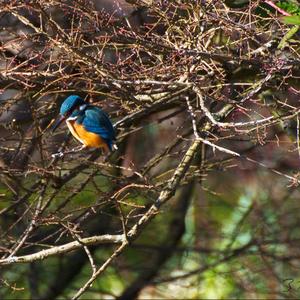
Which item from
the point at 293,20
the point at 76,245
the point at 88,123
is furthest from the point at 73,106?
the point at 293,20

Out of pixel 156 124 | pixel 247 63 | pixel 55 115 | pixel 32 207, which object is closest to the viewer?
pixel 247 63

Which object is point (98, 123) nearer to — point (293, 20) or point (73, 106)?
point (73, 106)

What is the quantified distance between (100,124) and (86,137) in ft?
0.66

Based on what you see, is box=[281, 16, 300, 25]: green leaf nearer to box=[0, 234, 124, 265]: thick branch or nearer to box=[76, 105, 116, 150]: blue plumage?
box=[76, 105, 116, 150]: blue plumage

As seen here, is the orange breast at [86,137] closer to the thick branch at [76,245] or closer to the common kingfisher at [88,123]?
the common kingfisher at [88,123]

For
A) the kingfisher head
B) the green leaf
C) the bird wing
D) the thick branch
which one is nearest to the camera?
the green leaf

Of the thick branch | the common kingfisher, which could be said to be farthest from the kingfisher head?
the thick branch

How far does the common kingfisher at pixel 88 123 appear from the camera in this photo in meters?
4.73

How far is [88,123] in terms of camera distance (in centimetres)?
480

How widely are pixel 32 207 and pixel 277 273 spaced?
8.15ft

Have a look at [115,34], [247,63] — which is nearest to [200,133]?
[247,63]

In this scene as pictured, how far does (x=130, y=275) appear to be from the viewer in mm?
7316

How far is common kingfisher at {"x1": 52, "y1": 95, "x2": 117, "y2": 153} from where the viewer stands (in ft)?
15.5

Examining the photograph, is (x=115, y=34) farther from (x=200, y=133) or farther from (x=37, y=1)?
(x=200, y=133)
